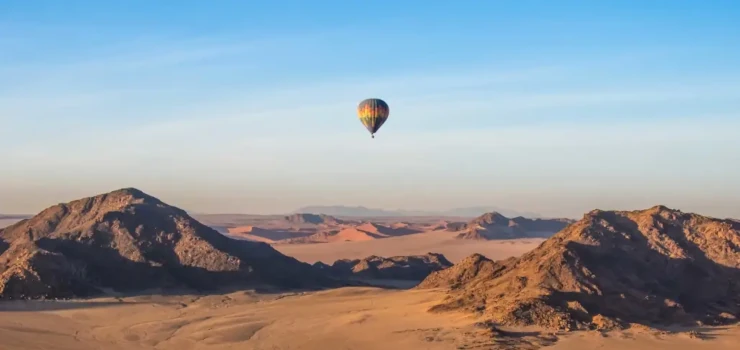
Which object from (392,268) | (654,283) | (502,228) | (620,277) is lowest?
(392,268)

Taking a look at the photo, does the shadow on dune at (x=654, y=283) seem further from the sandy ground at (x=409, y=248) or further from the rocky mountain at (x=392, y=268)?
the sandy ground at (x=409, y=248)

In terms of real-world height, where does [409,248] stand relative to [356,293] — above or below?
above

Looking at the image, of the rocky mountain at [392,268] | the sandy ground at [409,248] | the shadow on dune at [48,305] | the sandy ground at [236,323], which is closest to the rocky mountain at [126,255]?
the shadow on dune at [48,305]

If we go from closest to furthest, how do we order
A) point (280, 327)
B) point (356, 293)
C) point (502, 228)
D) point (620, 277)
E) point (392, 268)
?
point (280, 327), point (620, 277), point (356, 293), point (392, 268), point (502, 228)

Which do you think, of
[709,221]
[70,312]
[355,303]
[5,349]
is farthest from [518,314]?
[70,312]

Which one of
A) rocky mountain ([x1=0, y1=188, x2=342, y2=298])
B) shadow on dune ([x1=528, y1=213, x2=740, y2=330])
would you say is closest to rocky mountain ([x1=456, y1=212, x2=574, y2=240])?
rocky mountain ([x1=0, y1=188, x2=342, y2=298])

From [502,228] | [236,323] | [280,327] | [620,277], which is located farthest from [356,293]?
[502,228]

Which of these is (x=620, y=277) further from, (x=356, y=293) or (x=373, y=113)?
(x=373, y=113)
